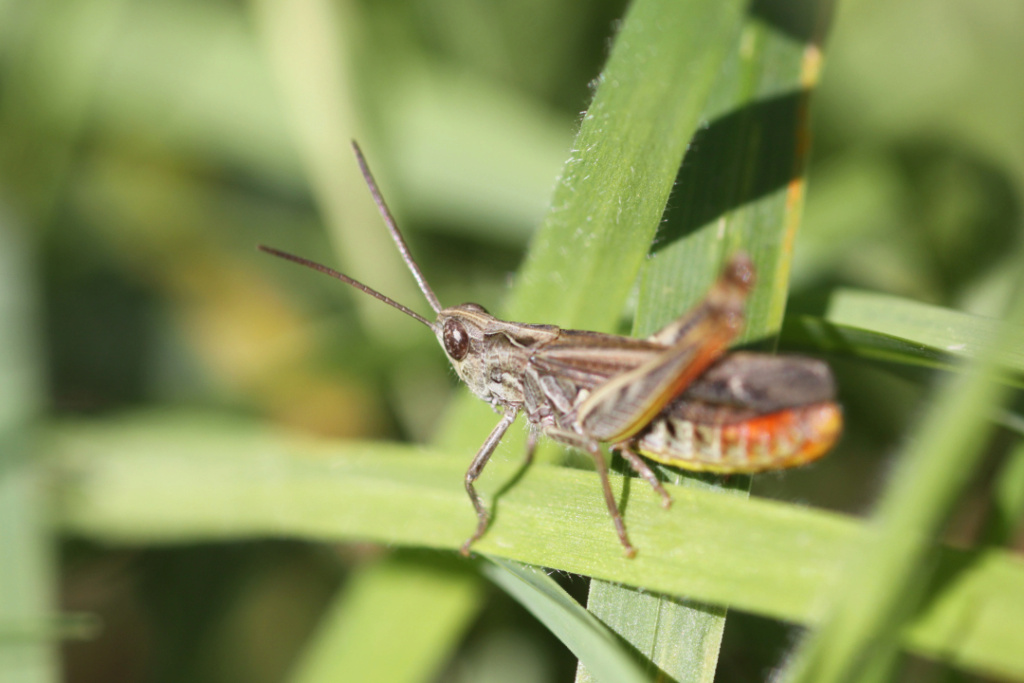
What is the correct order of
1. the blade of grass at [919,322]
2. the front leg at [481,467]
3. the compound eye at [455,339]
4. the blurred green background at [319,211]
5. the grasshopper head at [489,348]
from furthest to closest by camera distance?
the blurred green background at [319,211]
the compound eye at [455,339]
the grasshopper head at [489,348]
the front leg at [481,467]
the blade of grass at [919,322]

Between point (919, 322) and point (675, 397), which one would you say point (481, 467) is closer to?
point (675, 397)

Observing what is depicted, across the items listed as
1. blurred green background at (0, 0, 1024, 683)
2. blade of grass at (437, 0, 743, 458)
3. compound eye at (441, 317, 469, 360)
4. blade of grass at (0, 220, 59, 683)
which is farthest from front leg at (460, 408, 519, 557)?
blade of grass at (0, 220, 59, 683)

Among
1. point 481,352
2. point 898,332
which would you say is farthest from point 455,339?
point 898,332

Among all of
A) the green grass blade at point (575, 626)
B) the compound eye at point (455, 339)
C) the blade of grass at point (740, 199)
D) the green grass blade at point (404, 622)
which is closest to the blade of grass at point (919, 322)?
the blade of grass at point (740, 199)

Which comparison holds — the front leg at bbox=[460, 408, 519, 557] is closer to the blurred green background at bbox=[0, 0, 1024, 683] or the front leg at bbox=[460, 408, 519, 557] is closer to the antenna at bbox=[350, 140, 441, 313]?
the antenna at bbox=[350, 140, 441, 313]

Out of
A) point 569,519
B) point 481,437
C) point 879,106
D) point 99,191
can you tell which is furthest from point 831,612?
point 99,191

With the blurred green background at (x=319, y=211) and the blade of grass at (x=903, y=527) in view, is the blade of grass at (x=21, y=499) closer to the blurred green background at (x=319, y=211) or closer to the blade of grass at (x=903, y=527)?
the blurred green background at (x=319, y=211)
